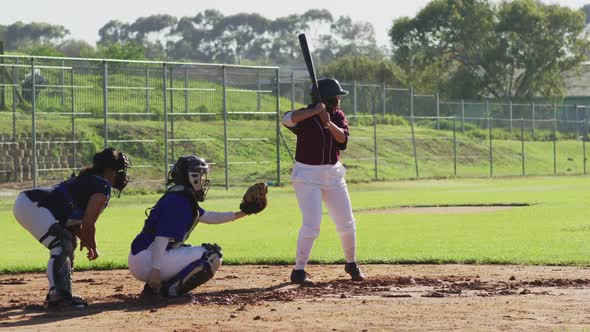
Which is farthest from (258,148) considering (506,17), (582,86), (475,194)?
(582,86)

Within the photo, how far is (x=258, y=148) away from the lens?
139 feet

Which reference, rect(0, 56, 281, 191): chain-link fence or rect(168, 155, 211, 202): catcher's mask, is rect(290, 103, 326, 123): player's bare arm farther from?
rect(0, 56, 281, 191): chain-link fence

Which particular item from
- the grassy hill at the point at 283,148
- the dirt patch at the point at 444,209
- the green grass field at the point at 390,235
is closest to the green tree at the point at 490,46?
the grassy hill at the point at 283,148

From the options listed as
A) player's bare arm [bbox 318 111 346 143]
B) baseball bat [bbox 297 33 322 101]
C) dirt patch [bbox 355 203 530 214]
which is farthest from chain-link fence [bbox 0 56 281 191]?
player's bare arm [bbox 318 111 346 143]

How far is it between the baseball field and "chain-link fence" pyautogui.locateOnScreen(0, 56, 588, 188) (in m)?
8.62

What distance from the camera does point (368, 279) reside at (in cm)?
1214

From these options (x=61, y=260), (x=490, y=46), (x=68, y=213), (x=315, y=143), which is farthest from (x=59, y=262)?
(x=490, y=46)

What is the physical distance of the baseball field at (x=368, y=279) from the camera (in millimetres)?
9336

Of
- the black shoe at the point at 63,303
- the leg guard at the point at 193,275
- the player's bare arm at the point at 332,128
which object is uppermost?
the player's bare arm at the point at 332,128

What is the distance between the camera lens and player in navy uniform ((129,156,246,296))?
10.5 meters

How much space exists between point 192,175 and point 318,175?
1.56 metres

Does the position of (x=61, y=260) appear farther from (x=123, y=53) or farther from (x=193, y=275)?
(x=123, y=53)

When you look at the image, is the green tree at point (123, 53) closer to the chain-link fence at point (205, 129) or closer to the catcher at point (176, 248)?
the chain-link fence at point (205, 129)

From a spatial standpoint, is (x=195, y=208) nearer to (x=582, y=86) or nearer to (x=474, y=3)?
(x=474, y=3)
